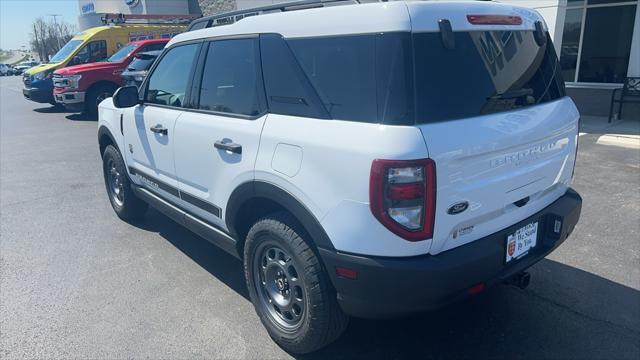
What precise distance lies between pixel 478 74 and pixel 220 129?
1.60 m

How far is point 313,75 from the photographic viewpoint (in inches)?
99.5

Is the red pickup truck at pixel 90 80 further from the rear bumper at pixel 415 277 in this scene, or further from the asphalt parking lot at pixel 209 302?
the rear bumper at pixel 415 277

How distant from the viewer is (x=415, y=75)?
2186mm

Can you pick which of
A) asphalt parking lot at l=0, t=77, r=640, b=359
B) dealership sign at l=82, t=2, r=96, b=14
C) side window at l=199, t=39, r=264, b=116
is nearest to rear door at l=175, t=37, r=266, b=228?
side window at l=199, t=39, r=264, b=116

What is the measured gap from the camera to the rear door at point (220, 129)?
2.89 meters

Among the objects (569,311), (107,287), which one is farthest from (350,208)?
(107,287)

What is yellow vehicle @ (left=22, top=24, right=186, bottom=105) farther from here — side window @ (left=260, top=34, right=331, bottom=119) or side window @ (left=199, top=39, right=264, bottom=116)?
side window @ (left=260, top=34, right=331, bottom=119)

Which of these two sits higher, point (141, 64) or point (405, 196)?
point (141, 64)

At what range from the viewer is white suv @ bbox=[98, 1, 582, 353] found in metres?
2.19

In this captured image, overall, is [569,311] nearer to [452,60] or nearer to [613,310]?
[613,310]

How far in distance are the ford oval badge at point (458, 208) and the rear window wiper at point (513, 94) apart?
61 cm

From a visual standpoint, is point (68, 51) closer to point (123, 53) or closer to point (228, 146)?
point (123, 53)

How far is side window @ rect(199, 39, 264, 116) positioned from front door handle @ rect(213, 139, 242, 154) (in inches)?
8.1

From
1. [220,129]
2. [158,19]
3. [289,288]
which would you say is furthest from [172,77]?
[158,19]
